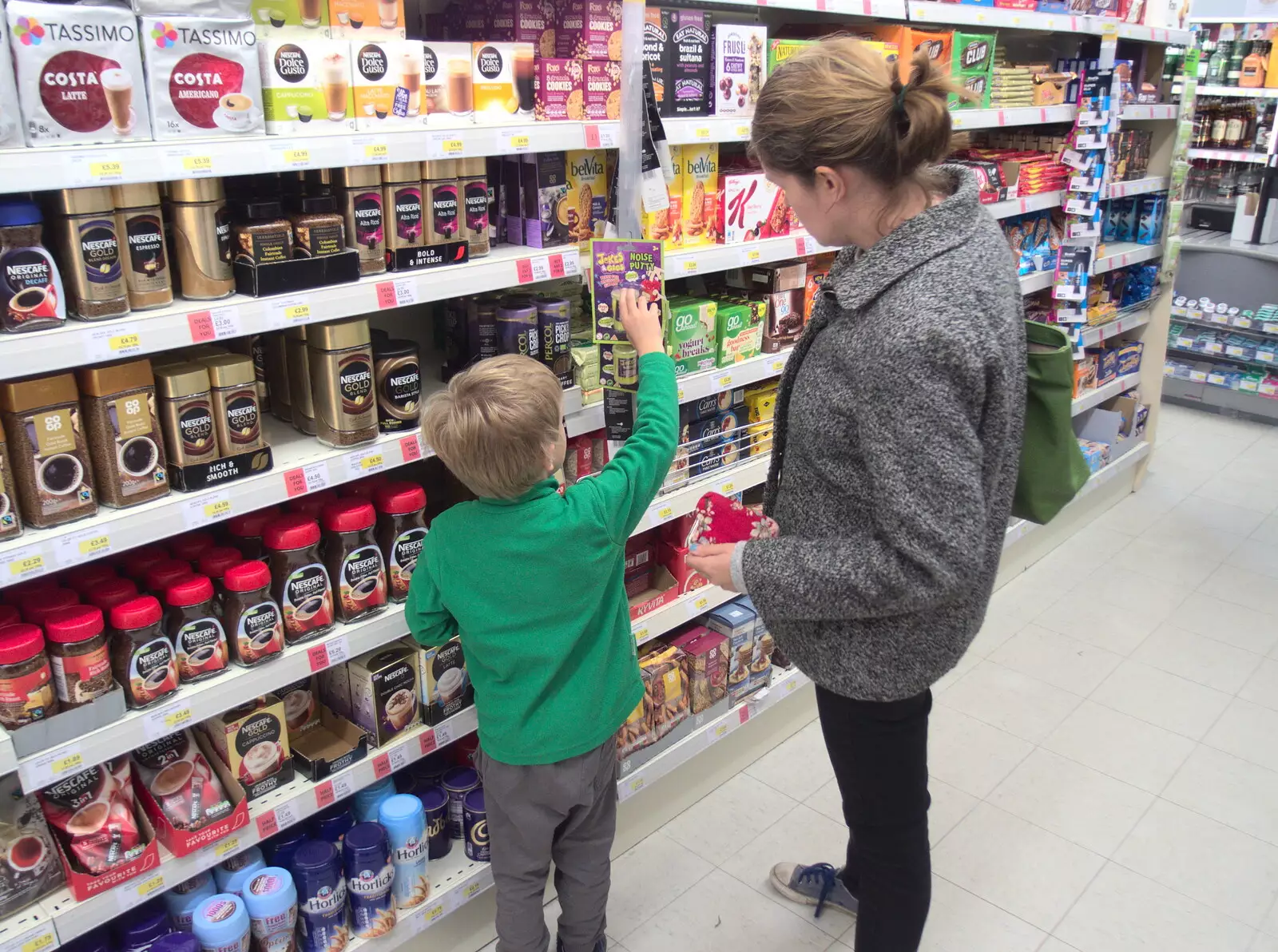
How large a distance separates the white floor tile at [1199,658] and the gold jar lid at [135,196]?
3420 millimetres

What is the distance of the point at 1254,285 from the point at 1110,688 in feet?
12.2

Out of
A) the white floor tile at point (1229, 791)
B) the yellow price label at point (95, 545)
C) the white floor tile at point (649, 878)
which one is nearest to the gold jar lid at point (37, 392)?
the yellow price label at point (95, 545)

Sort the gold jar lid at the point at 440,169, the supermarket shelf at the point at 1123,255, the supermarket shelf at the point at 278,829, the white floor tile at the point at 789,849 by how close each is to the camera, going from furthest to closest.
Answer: the supermarket shelf at the point at 1123,255, the white floor tile at the point at 789,849, the gold jar lid at the point at 440,169, the supermarket shelf at the point at 278,829

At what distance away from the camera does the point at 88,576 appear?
1785 millimetres

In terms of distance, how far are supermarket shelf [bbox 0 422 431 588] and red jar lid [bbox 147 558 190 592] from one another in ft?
0.34

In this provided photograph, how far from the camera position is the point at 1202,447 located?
5652 mm

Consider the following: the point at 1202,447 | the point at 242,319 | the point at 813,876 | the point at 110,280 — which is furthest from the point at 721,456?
the point at 1202,447

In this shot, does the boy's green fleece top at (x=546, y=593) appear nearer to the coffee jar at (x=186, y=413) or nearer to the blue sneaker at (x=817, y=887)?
the coffee jar at (x=186, y=413)

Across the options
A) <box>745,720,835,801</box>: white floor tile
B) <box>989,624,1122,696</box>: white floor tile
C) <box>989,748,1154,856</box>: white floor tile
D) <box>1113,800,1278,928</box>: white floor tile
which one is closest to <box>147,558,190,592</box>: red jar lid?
<box>745,720,835,801</box>: white floor tile

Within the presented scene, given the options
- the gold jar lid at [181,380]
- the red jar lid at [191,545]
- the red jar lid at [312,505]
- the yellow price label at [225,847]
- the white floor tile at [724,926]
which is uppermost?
the gold jar lid at [181,380]

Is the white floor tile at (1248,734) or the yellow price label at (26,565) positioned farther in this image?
the white floor tile at (1248,734)

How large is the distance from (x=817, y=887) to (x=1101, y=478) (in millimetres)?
2839

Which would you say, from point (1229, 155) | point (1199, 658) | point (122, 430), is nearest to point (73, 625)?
point (122, 430)

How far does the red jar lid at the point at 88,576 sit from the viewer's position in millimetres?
1749
